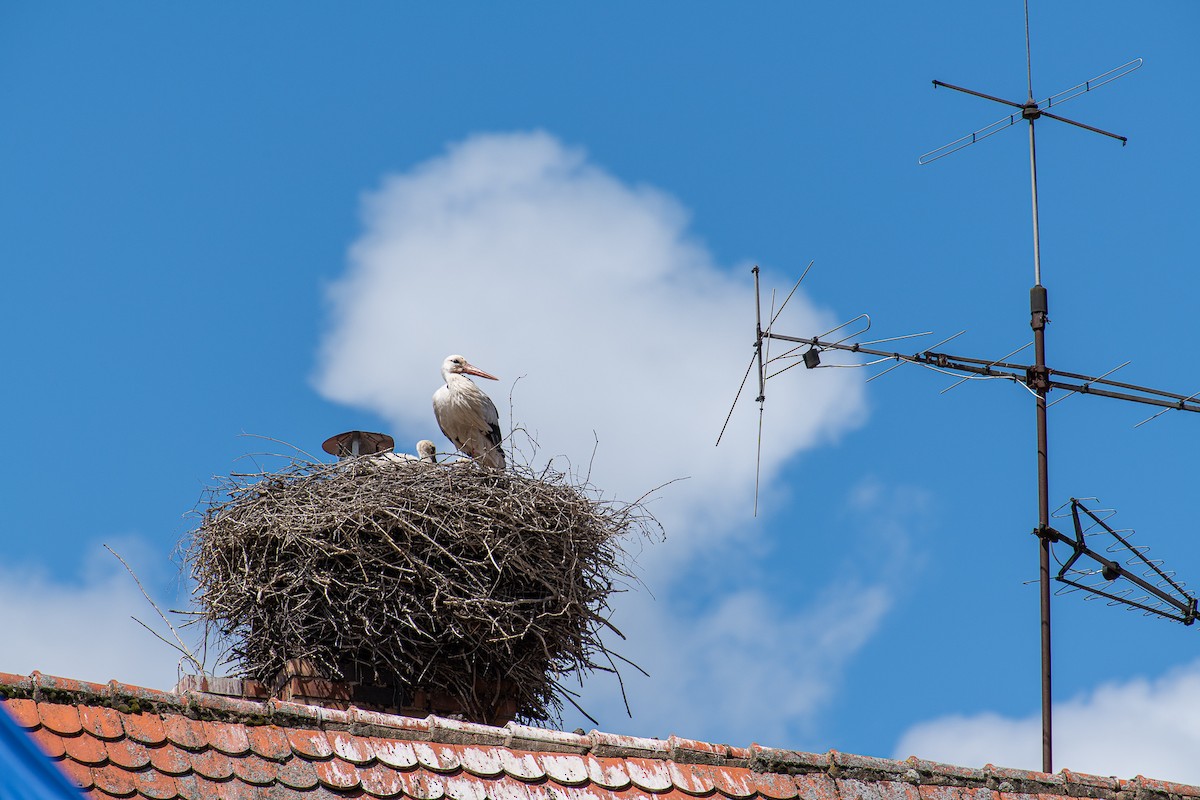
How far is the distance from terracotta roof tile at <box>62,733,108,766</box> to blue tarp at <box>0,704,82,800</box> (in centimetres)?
212

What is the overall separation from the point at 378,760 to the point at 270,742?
13.6 inches

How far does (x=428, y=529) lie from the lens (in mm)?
9141

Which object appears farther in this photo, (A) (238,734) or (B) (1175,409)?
(B) (1175,409)

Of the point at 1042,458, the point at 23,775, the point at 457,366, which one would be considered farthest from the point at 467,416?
the point at 23,775

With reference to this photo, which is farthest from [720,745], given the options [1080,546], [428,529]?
[428,529]

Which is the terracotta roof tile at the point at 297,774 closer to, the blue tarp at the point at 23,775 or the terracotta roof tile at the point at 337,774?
the terracotta roof tile at the point at 337,774

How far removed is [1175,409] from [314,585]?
4459 mm

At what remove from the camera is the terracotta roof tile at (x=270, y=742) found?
5223mm

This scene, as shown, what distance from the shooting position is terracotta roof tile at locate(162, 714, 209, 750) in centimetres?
513

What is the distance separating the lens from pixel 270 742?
17.3 ft

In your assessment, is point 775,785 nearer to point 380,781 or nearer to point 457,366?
point 380,781

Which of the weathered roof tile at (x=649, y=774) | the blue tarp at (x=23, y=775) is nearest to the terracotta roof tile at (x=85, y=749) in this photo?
the weathered roof tile at (x=649, y=774)

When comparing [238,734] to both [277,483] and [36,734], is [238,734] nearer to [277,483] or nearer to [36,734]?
[36,734]

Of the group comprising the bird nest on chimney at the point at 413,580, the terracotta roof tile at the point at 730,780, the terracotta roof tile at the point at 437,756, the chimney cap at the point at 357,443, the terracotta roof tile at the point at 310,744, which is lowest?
the terracotta roof tile at the point at 310,744
